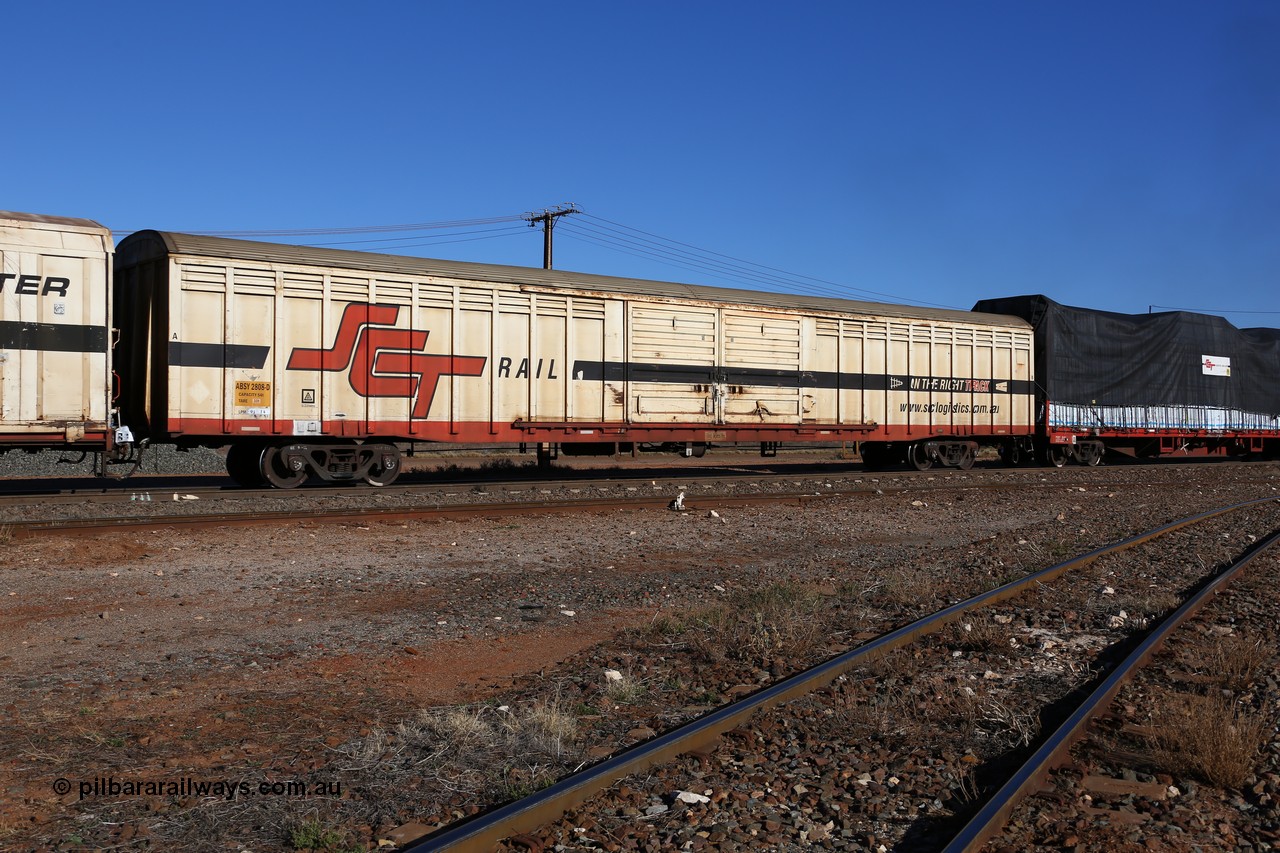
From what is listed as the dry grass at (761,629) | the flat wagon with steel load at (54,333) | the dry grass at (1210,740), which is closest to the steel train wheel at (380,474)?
the flat wagon with steel load at (54,333)

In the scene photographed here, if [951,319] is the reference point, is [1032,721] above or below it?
below

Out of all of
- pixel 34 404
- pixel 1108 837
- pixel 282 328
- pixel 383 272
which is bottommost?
pixel 1108 837

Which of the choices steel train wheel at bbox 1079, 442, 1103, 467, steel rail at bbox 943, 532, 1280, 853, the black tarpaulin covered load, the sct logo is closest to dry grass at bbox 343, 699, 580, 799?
steel rail at bbox 943, 532, 1280, 853

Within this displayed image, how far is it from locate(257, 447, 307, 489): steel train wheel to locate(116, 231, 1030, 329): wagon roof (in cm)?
297

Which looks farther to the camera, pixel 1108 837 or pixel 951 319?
pixel 951 319

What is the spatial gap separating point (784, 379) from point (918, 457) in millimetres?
5214

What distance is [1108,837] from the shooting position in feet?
11.6

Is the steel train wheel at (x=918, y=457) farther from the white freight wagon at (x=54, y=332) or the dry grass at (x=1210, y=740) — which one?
the dry grass at (x=1210, y=740)

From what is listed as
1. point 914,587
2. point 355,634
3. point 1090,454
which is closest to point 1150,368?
point 1090,454

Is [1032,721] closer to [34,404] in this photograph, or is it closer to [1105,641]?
[1105,641]

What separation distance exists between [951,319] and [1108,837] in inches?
799

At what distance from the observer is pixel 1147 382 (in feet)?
87.4

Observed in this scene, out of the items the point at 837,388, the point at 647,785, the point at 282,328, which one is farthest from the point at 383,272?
the point at 647,785

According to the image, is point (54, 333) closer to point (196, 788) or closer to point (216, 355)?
point (216, 355)
